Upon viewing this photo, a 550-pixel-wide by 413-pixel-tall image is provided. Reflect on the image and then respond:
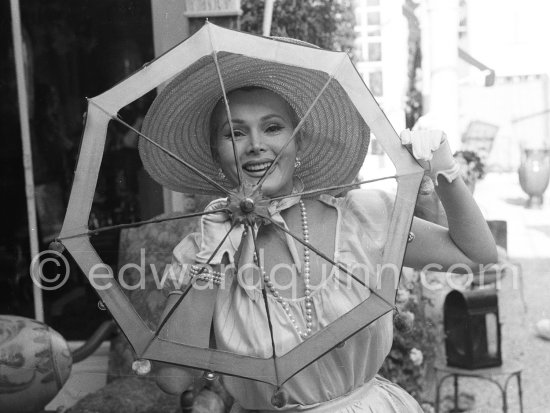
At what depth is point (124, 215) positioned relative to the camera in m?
3.02

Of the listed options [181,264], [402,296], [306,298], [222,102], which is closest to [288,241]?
[306,298]

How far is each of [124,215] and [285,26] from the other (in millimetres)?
1519

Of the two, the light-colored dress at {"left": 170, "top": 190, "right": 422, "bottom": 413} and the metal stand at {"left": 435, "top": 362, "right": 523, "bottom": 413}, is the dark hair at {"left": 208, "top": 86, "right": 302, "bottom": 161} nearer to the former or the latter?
the light-colored dress at {"left": 170, "top": 190, "right": 422, "bottom": 413}

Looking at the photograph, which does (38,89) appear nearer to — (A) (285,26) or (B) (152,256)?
(A) (285,26)

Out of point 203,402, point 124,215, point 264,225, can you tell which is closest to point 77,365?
point 203,402

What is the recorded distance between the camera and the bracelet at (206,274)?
2031 millimetres

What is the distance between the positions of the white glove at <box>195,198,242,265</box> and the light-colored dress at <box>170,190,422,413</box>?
0.04 meters

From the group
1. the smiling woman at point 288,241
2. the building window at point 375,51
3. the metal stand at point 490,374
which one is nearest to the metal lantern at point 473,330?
the metal stand at point 490,374

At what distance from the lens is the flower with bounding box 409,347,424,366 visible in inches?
155

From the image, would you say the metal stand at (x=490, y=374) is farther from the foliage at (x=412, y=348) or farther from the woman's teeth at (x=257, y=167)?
the woman's teeth at (x=257, y=167)

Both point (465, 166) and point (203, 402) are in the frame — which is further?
point (465, 166)

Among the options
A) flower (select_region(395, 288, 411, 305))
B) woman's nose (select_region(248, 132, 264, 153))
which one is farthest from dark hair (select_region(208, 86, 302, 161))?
flower (select_region(395, 288, 411, 305))

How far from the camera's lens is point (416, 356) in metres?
3.95

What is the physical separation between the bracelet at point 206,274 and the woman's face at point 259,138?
22 centimetres
